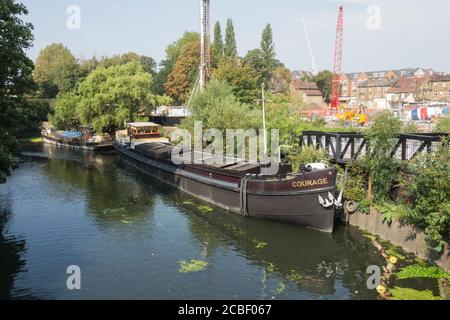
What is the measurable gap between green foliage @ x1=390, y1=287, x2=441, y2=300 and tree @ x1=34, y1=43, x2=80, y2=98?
8539 cm

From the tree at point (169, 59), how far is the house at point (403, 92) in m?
57.1

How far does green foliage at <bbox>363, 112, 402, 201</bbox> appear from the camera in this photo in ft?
75.4

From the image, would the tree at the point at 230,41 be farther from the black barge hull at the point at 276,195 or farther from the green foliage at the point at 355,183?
the green foliage at the point at 355,183

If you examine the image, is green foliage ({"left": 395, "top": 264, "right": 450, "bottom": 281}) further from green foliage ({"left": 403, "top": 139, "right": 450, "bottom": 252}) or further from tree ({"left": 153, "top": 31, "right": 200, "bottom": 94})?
tree ({"left": 153, "top": 31, "right": 200, "bottom": 94})

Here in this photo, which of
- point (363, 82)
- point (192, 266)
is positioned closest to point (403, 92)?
point (363, 82)

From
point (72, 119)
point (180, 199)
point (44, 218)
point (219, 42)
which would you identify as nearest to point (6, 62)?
point (44, 218)

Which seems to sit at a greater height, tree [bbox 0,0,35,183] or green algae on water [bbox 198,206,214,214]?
tree [bbox 0,0,35,183]

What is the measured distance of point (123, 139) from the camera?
5534 centimetres

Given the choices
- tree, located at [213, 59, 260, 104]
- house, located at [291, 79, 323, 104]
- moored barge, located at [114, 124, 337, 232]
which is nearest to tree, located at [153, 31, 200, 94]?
house, located at [291, 79, 323, 104]

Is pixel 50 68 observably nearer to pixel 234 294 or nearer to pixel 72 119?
pixel 72 119

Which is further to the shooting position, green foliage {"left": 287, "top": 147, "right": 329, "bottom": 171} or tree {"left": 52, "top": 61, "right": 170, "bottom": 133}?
tree {"left": 52, "top": 61, "right": 170, "bottom": 133}

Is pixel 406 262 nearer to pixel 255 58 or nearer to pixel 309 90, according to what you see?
pixel 255 58

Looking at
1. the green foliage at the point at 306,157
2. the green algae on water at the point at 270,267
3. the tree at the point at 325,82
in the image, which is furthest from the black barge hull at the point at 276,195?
the tree at the point at 325,82

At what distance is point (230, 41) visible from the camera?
344 ft
